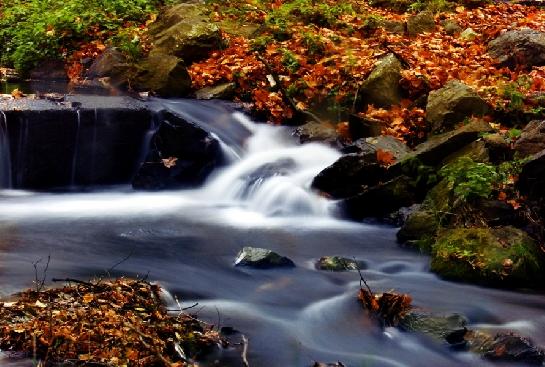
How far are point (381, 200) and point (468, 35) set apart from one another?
18.2 feet

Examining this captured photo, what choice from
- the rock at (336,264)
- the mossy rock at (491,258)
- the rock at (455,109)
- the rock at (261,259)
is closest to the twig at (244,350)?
the rock at (261,259)

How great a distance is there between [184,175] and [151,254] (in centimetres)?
282

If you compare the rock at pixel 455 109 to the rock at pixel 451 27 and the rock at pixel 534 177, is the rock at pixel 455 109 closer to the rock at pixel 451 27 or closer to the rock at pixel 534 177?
the rock at pixel 534 177

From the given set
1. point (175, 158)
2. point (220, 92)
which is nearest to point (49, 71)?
point (220, 92)

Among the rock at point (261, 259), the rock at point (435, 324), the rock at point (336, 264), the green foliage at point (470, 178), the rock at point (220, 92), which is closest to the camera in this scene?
the rock at point (435, 324)

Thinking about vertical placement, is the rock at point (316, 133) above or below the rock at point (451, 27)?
below

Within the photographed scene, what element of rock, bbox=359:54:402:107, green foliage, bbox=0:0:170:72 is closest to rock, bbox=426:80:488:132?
rock, bbox=359:54:402:107

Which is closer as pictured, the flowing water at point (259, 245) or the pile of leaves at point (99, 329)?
the pile of leaves at point (99, 329)

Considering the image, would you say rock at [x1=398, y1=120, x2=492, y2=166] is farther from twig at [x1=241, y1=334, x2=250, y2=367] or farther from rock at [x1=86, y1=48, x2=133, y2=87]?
rock at [x1=86, y1=48, x2=133, y2=87]

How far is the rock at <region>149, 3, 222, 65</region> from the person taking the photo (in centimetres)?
1225

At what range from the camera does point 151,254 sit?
680 cm

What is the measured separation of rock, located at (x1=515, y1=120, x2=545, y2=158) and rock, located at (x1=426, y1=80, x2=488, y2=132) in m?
1.24

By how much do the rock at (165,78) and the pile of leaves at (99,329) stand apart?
21.8 feet

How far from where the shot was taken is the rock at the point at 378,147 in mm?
8320
